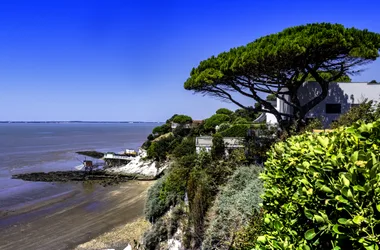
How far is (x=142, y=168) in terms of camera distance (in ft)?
121

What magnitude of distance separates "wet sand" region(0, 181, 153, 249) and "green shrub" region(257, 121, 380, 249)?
14.9 metres

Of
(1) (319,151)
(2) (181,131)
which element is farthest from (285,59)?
(2) (181,131)

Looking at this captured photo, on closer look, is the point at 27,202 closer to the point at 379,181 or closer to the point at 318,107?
the point at 318,107

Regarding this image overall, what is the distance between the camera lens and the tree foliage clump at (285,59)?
13.3 meters

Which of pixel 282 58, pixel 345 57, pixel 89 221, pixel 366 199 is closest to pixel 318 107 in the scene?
pixel 345 57

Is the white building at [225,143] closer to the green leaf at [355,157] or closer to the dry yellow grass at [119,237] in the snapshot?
the dry yellow grass at [119,237]

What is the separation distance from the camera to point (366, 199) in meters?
2.51

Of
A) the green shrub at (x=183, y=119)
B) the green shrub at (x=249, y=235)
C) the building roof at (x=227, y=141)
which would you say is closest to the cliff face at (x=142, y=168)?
the green shrub at (x=183, y=119)

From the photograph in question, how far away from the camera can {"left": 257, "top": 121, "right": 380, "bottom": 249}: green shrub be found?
248 cm

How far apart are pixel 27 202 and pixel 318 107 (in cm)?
2369

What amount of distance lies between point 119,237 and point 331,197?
636 inches

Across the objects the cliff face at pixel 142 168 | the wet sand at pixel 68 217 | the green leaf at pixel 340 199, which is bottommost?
the wet sand at pixel 68 217

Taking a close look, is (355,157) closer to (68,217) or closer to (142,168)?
(68,217)

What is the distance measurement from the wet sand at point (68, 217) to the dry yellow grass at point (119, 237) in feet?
2.14
